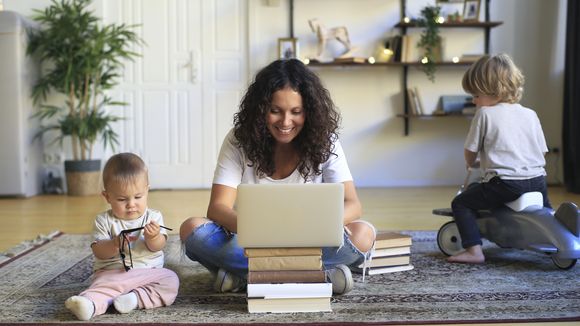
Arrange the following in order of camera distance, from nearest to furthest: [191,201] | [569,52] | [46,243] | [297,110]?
1. [297,110]
2. [46,243]
3. [191,201]
4. [569,52]

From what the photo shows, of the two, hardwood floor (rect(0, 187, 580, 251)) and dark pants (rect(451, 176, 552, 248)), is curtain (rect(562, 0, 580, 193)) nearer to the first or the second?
hardwood floor (rect(0, 187, 580, 251))

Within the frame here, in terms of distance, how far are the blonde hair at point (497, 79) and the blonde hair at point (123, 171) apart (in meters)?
1.48

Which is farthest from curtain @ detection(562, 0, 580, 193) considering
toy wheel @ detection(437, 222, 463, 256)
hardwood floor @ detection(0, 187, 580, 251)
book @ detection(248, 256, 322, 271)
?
book @ detection(248, 256, 322, 271)

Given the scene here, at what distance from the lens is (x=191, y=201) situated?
5.34m

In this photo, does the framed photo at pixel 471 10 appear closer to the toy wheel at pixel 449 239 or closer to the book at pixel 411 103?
the book at pixel 411 103

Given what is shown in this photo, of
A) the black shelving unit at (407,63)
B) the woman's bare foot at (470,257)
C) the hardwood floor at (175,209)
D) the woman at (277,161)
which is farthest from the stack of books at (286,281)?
the black shelving unit at (407,63)

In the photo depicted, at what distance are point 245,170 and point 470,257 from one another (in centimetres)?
109

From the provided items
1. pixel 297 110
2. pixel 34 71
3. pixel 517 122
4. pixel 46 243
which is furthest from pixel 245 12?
pixel 297 110

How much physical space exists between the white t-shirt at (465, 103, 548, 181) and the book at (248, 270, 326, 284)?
3.85ft

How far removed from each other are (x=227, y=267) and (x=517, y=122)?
137cm

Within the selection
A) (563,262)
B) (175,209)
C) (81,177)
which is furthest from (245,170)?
(81,177)

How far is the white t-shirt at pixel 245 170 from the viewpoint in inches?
92.2

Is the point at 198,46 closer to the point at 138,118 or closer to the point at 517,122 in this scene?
the point at 138,118

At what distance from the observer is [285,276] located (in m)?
2.06
